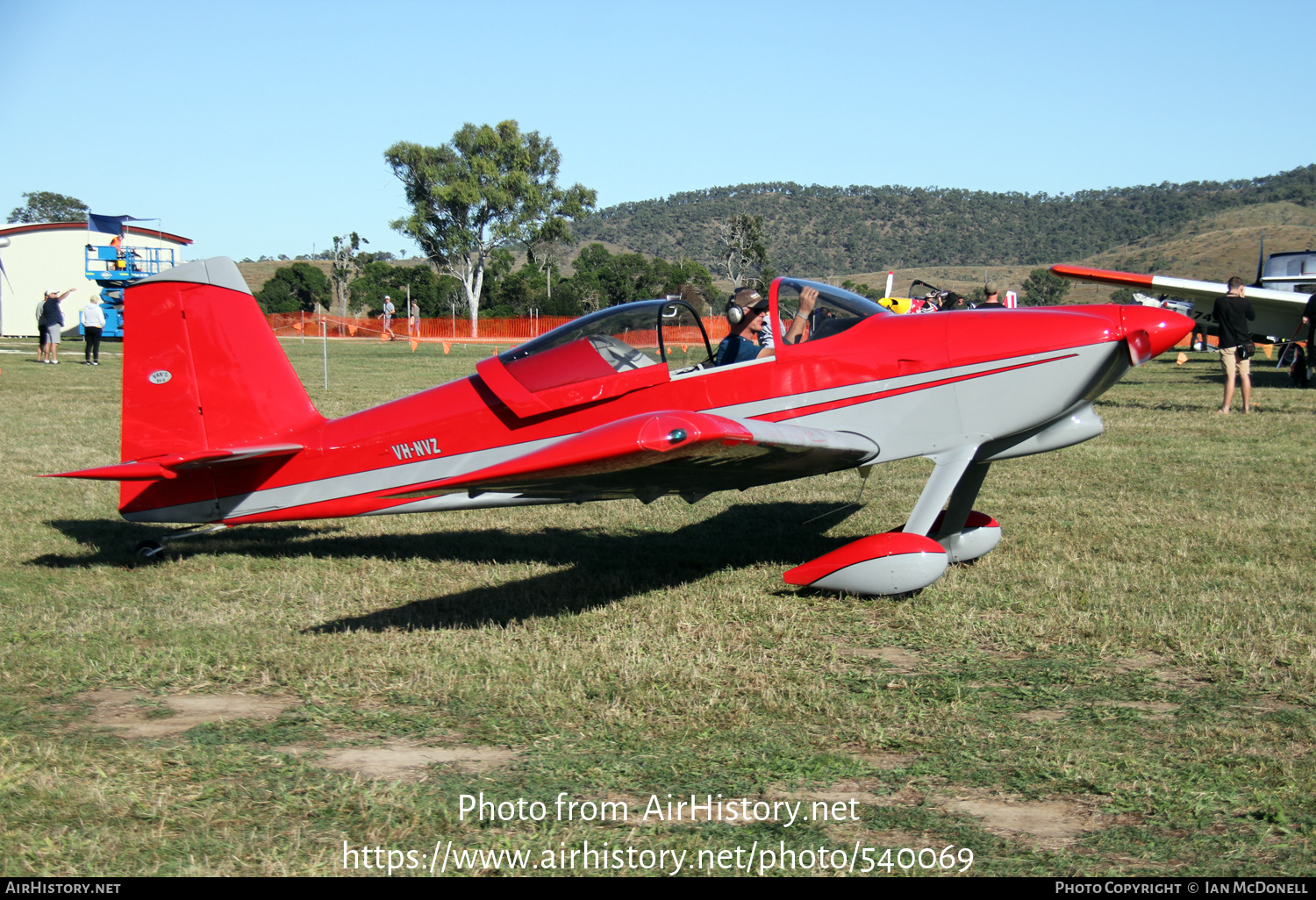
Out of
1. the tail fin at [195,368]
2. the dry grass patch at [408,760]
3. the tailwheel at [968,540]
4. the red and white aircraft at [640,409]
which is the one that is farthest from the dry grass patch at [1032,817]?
the tail fin at [195,368]

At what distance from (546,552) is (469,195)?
175 feet

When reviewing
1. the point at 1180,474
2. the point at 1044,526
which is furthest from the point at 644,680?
the point at 1180,474

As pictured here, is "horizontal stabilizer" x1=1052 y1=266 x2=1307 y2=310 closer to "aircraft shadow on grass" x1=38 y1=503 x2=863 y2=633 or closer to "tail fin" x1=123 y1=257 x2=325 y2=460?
"aircraft shadow on grass" x1=38 y1=503 x2=863 y2=633

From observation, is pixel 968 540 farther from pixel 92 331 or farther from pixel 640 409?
pixel 92 331

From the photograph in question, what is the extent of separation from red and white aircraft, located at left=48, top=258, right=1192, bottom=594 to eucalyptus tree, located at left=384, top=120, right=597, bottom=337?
2023 inches

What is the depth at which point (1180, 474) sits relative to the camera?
9875mm

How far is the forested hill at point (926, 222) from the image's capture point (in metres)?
130

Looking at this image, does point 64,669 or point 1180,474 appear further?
point 1180,474

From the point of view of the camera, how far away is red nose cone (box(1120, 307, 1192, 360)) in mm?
5699

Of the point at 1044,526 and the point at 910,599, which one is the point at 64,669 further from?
the point at 1044,526

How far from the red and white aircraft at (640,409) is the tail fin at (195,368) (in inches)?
0.5

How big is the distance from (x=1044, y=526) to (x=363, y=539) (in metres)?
5.73

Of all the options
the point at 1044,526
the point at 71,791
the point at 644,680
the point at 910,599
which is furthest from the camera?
the point at 1044,526

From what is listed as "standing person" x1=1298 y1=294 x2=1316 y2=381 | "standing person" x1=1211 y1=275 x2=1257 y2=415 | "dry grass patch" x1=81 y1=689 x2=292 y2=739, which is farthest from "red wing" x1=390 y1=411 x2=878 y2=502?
"standing person" x1=1298 y1=294 x2=1316 y2=381
